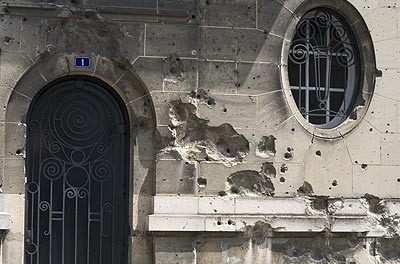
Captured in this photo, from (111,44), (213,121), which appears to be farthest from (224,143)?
(111,44)

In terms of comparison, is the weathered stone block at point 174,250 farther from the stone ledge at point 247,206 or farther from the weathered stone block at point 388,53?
the weathered stone block at point 388,53

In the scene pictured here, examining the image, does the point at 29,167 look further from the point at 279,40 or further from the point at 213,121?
the point at 279,40

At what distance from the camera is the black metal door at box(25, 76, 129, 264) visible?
30.6 ft

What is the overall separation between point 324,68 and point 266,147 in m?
1.17

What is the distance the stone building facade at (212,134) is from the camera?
363 inches

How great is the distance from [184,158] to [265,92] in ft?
3.70

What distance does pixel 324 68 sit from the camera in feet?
33.2

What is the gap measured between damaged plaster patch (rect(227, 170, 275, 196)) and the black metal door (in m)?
1.15

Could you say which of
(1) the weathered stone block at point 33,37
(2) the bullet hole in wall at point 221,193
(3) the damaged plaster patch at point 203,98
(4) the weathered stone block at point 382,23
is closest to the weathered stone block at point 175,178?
(2) the bullet hole in wall at point 221,193

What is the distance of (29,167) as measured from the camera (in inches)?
367

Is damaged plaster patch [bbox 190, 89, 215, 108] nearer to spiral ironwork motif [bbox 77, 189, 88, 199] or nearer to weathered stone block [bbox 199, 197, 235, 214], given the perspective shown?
weathered stone block [bbox 199, 197, 235, 214]

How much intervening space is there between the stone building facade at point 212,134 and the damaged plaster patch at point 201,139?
1 cm

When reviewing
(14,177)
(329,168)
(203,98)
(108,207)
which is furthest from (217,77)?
(14,177)

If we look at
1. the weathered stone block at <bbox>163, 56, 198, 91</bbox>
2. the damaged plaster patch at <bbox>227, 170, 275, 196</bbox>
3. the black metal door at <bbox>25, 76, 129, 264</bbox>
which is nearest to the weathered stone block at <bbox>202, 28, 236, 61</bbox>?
the weathered stone block at <bbox>163, 56, 198, 91</bbox>
